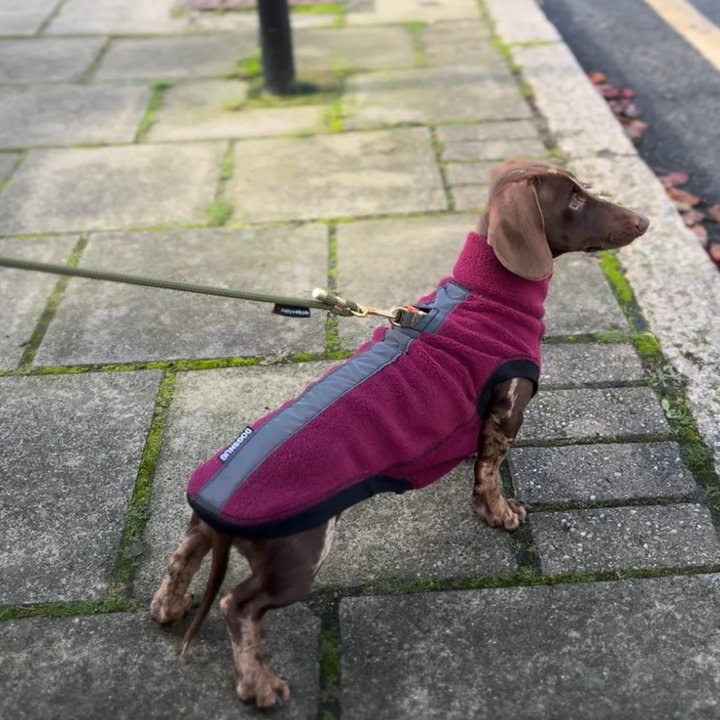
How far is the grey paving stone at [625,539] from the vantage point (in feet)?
7.70

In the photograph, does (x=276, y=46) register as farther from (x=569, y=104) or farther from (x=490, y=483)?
(x=490, y=483)

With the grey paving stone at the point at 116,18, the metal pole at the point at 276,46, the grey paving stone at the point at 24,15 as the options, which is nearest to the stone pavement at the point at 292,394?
the metal pole at the point at 276,46

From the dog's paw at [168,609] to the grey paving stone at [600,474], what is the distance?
107cm

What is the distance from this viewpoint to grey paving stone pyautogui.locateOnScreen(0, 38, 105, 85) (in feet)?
20.0

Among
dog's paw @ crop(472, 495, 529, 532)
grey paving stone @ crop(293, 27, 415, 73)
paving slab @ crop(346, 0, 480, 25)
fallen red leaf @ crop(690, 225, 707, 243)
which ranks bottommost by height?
fallen red leaf @ crop(690, 225, 707, 243)

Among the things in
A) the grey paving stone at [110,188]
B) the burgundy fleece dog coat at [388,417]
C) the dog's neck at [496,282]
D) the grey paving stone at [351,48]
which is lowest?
the grey paving stone at [351,48]

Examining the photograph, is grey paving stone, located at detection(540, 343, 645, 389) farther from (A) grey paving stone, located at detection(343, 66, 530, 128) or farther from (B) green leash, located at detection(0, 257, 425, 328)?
(A) grey paving stone, located at detection(343, 66, 530, 128)

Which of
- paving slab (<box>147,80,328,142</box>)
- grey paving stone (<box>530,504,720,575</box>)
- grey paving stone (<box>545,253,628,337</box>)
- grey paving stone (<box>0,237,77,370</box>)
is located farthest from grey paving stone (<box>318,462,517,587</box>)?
paving slab (<box>147,80,328,142</box>)

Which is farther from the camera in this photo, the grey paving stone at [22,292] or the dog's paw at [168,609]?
the grey paving stone at [22,292]

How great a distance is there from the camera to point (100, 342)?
3.35 meters

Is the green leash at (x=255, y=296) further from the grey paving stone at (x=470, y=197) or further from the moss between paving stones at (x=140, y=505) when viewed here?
the grey paving stone at (x=470, y=197)

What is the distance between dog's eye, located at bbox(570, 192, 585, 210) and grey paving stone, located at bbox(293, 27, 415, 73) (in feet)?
13.2

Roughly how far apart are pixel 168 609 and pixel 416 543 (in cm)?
73

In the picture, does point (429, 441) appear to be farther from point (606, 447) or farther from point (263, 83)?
point (263, 83)
